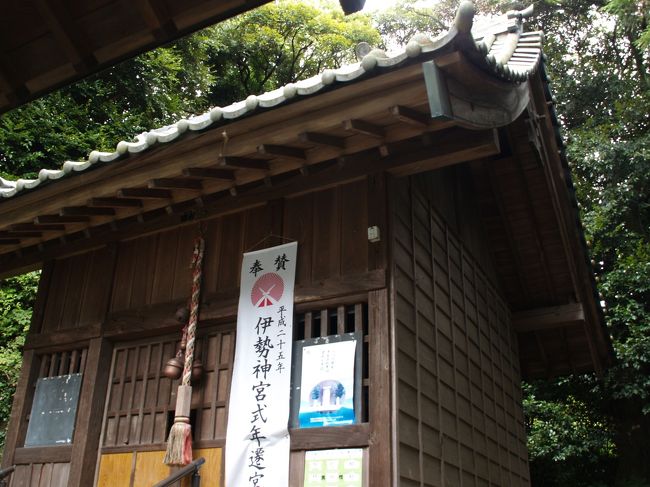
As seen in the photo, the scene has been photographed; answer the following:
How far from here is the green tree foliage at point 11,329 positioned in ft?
44.9

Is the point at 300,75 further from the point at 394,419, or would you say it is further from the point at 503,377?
the point at 394,419

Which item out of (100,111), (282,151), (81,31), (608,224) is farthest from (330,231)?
(100,111)

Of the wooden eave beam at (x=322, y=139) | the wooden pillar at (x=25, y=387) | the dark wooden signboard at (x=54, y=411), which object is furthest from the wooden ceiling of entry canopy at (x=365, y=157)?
the dark wooden signboard at (x=54, y=411)

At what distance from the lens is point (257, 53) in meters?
23.5

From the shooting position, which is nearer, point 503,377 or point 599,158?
point 503,377

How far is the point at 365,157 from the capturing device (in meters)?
6.10

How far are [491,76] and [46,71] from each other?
322 cm

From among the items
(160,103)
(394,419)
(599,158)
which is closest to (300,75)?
(160,103)

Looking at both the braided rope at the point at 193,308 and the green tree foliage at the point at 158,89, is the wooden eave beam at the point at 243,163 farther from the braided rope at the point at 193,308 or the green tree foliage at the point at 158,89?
the green tree foliage at the point at 158,89

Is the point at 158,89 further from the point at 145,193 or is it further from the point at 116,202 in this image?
the point at 145,193

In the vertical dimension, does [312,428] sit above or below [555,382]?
below

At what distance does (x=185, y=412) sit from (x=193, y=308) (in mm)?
1027

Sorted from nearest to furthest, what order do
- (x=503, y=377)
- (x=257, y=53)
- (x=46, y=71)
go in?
(x=46, y=71), (x=503, y=377), (x=257, y=53)

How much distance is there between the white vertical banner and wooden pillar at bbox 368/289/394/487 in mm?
760
